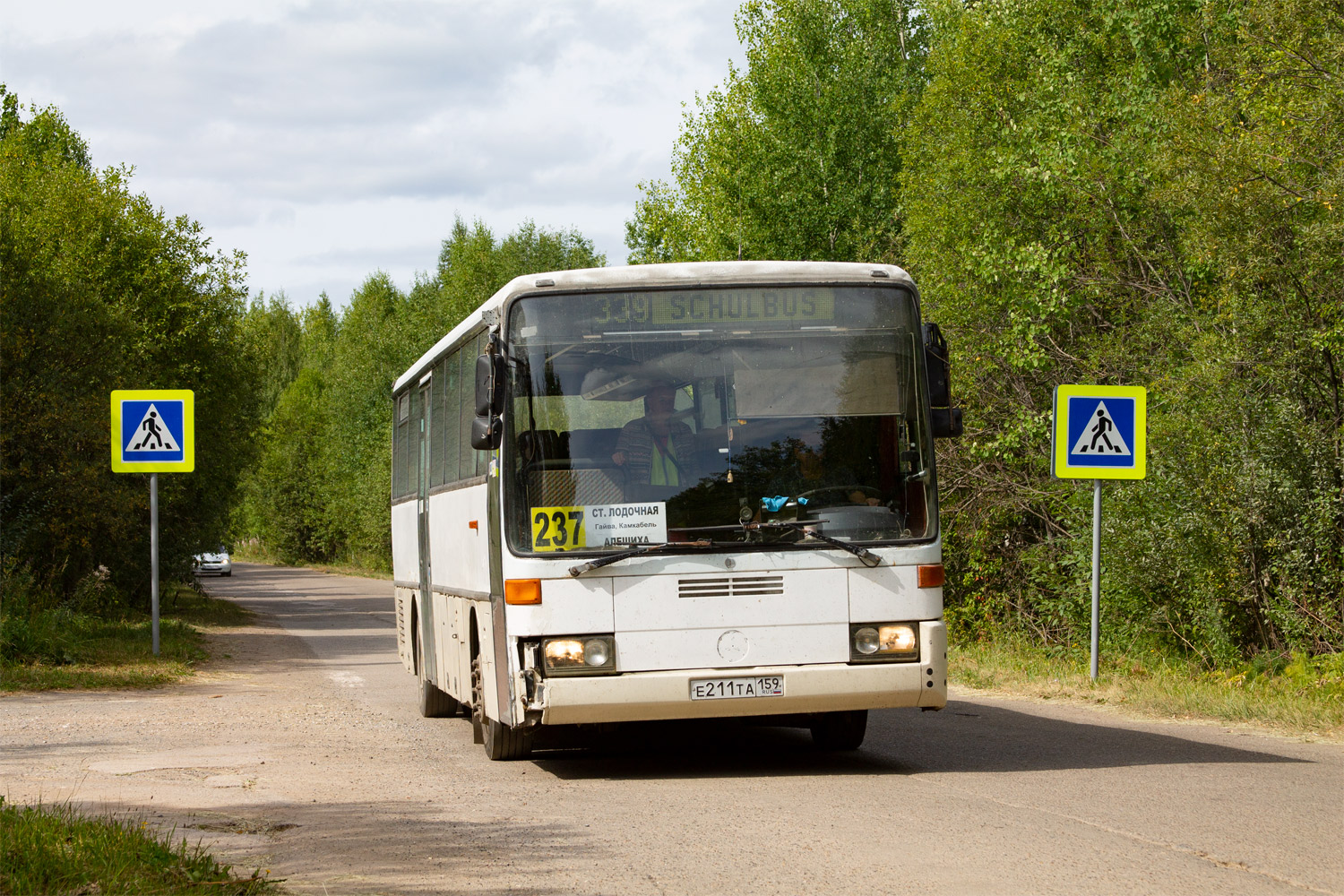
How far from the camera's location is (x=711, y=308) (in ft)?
31.7

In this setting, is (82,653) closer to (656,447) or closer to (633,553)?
(633,553)

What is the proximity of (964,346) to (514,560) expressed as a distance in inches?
601

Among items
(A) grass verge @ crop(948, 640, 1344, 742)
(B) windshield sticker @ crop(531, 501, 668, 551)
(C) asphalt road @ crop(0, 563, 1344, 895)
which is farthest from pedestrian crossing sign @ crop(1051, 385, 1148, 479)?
(B) windshield sticker @ crop(531, 501, 668, 551)

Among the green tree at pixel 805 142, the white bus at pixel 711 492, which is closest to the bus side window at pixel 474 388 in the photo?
the white bus at pixel 711 492

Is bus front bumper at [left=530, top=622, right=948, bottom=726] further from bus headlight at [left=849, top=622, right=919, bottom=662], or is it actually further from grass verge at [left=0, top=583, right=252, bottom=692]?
grass verge at [left=0, top=583, right=252, bottom=692]

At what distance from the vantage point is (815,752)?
10.9 metres

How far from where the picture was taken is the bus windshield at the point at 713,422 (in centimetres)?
929

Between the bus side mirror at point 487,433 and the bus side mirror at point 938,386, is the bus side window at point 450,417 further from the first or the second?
the bus side mirror at point 938,386

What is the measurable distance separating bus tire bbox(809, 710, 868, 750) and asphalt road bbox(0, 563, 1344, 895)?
0.16 m

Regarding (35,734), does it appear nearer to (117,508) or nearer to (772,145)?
(117,508)

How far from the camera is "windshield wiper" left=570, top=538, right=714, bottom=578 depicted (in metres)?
9.13

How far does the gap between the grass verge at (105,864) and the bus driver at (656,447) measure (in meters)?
3.60

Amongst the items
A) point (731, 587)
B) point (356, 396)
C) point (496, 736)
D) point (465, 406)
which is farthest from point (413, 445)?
point (356, 396)

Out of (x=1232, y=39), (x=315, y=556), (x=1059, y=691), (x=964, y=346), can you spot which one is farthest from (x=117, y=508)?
(x=315, y=556)
